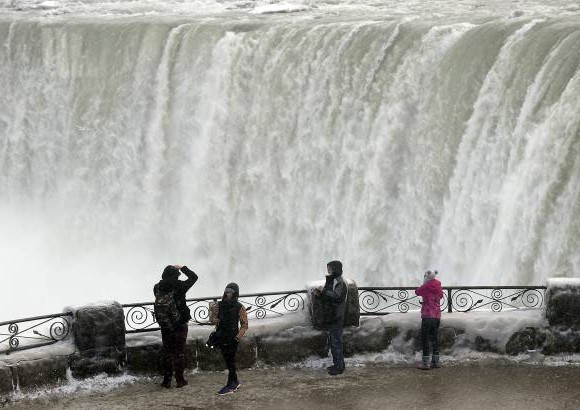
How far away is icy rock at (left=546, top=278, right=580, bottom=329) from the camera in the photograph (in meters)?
10.9

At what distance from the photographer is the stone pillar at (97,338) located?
1070cm

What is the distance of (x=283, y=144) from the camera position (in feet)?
73.9

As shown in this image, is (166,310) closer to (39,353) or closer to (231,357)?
(231,357)

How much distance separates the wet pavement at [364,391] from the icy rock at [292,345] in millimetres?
137

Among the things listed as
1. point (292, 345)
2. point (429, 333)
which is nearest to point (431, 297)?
point (429, 333)

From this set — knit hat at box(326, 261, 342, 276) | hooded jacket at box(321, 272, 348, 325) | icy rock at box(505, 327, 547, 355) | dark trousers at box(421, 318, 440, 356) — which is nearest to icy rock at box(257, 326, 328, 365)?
hooded jacket at box(321, 272, 348, 325)

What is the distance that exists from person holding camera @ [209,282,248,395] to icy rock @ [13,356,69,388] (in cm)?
145

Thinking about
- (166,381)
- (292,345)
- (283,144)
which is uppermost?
(283,144)

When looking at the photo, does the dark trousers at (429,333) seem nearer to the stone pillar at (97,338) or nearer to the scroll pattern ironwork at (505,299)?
the scroll pattern ironwork at (505,299)

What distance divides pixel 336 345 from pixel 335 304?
0.40 metres

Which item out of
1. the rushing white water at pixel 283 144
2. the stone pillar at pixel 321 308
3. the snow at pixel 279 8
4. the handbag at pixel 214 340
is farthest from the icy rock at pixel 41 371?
the snow at pixel 279 8

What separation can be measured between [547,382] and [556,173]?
567cm

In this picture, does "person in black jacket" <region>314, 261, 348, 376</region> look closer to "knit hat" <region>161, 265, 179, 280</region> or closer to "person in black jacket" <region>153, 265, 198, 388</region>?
"person in black jacket" <region>153, 265, 198, 388</region>

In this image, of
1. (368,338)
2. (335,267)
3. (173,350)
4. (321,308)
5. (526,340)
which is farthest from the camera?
(368,338)
